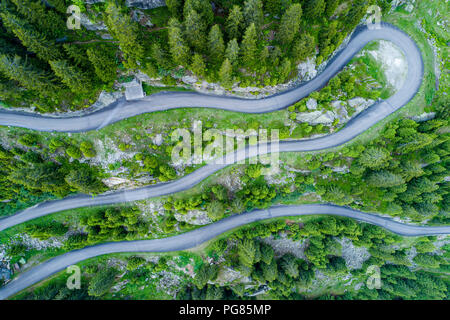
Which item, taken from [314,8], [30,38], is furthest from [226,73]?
[30,38]

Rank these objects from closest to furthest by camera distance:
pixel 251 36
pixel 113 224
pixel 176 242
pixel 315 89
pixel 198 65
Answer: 1. pixel 251 36
2. pixel 198 65
3. pixel 113 224
4. pixel 315 89
5. pixel 176 242

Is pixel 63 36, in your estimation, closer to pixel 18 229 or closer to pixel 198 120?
pixel 198 120

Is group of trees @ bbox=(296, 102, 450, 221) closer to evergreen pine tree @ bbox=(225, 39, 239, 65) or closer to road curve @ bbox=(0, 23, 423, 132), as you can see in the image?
road curve @ bbox=(0, 23, 423, 132)

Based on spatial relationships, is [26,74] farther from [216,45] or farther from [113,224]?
[113,224]

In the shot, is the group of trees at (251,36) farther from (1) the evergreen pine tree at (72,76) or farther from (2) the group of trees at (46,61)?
(1) the evergreen pine tree at (72,76)

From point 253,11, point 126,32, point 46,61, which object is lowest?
point 46,61

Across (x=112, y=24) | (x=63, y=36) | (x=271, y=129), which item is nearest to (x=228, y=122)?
(x=271, y=129)

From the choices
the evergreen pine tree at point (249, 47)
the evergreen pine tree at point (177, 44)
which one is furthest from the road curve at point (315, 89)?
the evergreen pine tree at point (177, 44)

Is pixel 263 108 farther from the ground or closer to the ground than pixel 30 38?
closer to the ground
